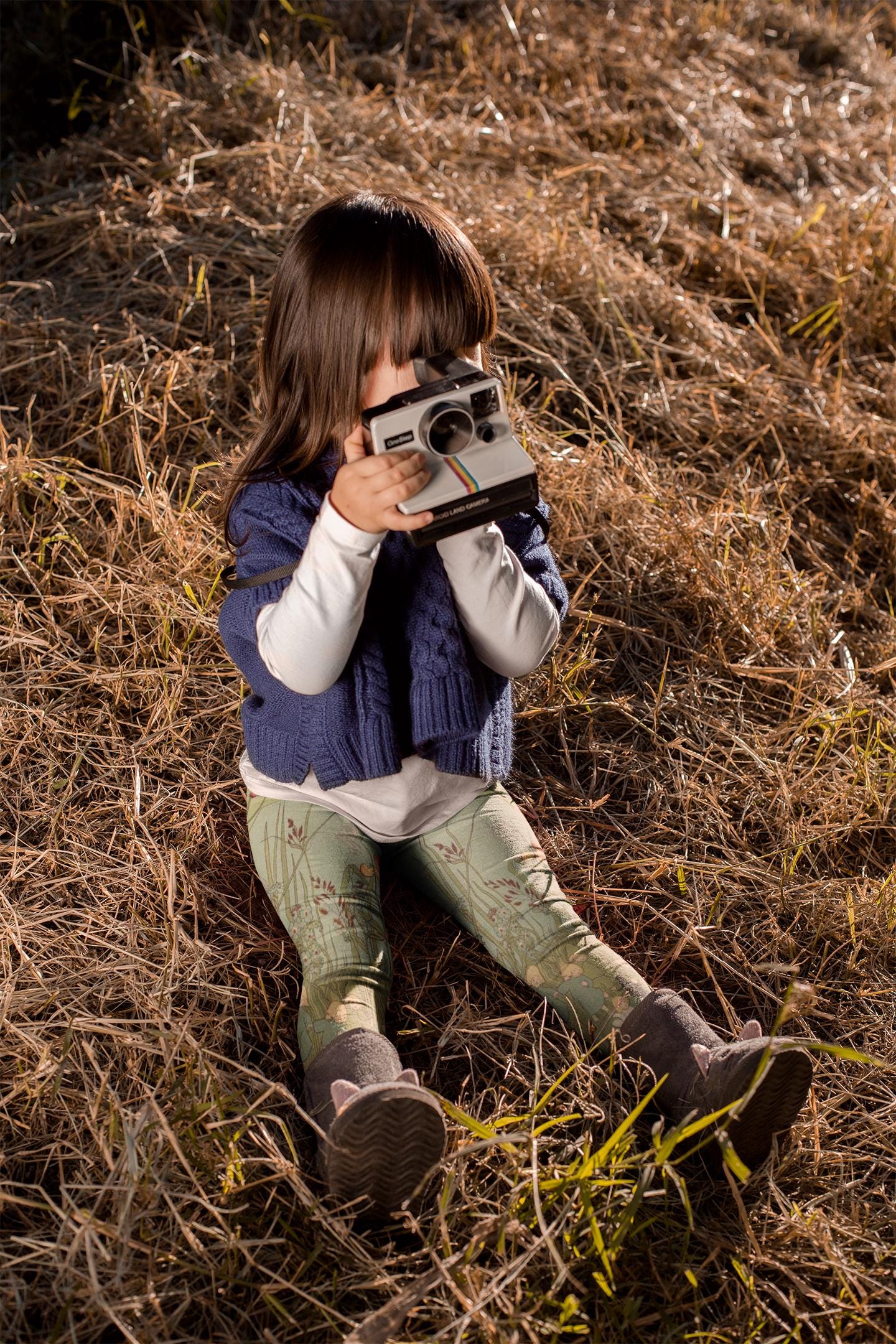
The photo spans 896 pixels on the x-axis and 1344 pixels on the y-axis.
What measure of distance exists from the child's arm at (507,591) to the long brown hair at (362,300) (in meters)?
0.24

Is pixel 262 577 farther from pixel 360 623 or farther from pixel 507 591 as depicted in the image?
pixel 507 591

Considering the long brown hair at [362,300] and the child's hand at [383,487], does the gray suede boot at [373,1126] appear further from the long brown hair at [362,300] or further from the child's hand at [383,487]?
the long brown hair at [362,300]

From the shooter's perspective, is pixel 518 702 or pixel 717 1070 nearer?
pixel 717 1070

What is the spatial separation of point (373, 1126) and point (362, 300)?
99 centimetres

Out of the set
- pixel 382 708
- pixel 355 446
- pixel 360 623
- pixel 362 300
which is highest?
pixel 362 300

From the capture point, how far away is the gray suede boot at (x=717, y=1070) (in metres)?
1.43

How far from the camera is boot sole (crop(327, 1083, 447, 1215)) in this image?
1335mm

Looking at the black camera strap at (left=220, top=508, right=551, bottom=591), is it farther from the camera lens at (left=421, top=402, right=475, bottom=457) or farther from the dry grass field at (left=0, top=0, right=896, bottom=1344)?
the dry grass field at (left=0, top=0, right=896, bottom=1344)

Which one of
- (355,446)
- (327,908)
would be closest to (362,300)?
(355,446)

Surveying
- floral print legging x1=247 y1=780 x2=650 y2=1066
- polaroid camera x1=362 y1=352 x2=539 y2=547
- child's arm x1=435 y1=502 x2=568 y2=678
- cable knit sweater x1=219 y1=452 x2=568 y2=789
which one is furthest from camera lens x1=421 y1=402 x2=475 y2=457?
floral print legging x1=247 y1=780 x2=650 y2=1066

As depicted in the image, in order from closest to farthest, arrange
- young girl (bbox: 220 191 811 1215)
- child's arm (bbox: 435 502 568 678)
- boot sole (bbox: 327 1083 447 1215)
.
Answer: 1. boot sole (bbox: 327 1083 447 1215)
2. young girl (bbox: 220 191 811 1215)
3. child's arm (bbox: 435 502 568 678)

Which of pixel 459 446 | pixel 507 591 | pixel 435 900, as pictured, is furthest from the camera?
pixel 435 900

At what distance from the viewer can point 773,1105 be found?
4.77 feet

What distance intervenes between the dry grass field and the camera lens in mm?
754
